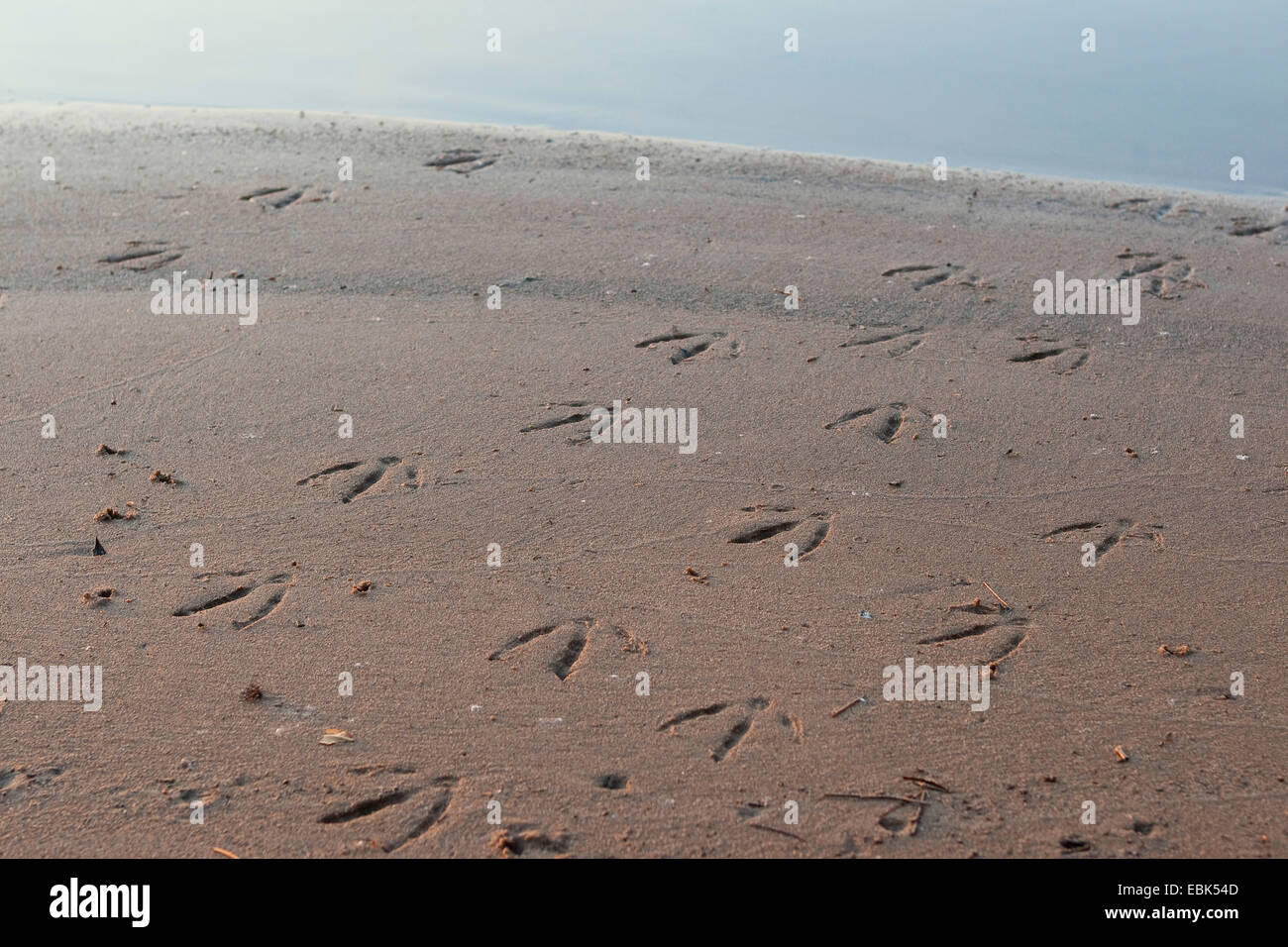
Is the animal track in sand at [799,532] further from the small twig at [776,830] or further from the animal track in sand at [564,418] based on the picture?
the small twig at [776,830]

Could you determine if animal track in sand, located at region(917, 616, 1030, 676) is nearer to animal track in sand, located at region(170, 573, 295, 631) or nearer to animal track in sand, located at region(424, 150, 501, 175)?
animal track in sand, located at region(170, 573, 295, 631)

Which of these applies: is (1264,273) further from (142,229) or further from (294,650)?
(142,229)

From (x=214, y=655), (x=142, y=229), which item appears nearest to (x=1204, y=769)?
(x=214, y=655)

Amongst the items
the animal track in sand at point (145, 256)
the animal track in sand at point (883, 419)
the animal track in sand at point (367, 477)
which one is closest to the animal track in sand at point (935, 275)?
the animal track in sand at point (883, 419)

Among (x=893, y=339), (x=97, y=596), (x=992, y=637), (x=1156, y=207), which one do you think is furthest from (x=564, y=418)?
(x=1156, y=207)

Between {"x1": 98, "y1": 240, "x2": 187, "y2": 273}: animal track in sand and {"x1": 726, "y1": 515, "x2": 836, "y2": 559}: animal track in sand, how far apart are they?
4.08 m

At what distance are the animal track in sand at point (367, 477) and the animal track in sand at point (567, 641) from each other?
44.2 inches

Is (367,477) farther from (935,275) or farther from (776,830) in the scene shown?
(935,275)

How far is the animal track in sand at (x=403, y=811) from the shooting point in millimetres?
2826

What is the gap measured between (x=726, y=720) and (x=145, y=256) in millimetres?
4991

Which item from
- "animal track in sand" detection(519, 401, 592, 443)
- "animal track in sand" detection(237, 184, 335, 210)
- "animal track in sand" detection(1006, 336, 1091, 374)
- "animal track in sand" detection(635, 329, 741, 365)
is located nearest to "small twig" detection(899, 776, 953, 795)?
"animal track in sand" detection(519, 401, 592, 443)

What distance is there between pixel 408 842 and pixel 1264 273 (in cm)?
631

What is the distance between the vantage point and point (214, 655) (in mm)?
3465

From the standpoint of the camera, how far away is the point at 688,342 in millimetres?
5773
